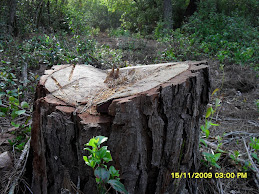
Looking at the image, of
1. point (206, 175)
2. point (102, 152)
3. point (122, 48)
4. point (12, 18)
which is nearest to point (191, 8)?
point (122, 48)

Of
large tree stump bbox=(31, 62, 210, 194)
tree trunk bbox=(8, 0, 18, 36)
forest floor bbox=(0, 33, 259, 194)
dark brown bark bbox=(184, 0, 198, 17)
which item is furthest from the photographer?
dark brown bark bbox=(184, 0, 198, 17)

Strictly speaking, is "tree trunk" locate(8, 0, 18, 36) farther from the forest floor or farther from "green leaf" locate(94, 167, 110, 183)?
"green leaf" locate(94, 167, 110, 183)

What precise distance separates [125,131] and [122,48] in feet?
17.0

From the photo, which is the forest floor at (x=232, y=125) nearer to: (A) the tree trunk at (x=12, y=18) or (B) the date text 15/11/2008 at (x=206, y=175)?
(B) the date text 15/11/2008 at (x=206, y=175)

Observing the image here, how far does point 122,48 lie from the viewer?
21.0 feet

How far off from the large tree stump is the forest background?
0.53 meters

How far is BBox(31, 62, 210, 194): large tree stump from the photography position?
145 centimetres

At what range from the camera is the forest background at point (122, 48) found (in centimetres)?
303

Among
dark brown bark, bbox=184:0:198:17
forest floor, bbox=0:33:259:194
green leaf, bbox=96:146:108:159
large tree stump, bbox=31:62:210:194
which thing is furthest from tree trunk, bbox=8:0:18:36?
dark brown bark, bbox=184:0:198:17

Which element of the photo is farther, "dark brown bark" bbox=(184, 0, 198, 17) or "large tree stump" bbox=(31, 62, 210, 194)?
"dark brown bark" bbox=(184, 0, 198, 17)

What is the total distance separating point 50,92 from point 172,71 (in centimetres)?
98

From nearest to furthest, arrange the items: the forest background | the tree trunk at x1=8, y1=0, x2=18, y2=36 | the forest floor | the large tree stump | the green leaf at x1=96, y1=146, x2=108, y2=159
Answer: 1. the green leaf at x1=96, y1=146, x2=108, y2=159
2. the large tree stump
3. the forest floor
4. the forest background
5. the tree trunk at x1=8, y1=0, x2=18, y2=36

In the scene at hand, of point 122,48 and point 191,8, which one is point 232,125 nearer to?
point 122,48

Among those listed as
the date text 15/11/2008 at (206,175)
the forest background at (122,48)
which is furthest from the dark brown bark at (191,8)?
the date text 15/11/2008 at (206,175)
